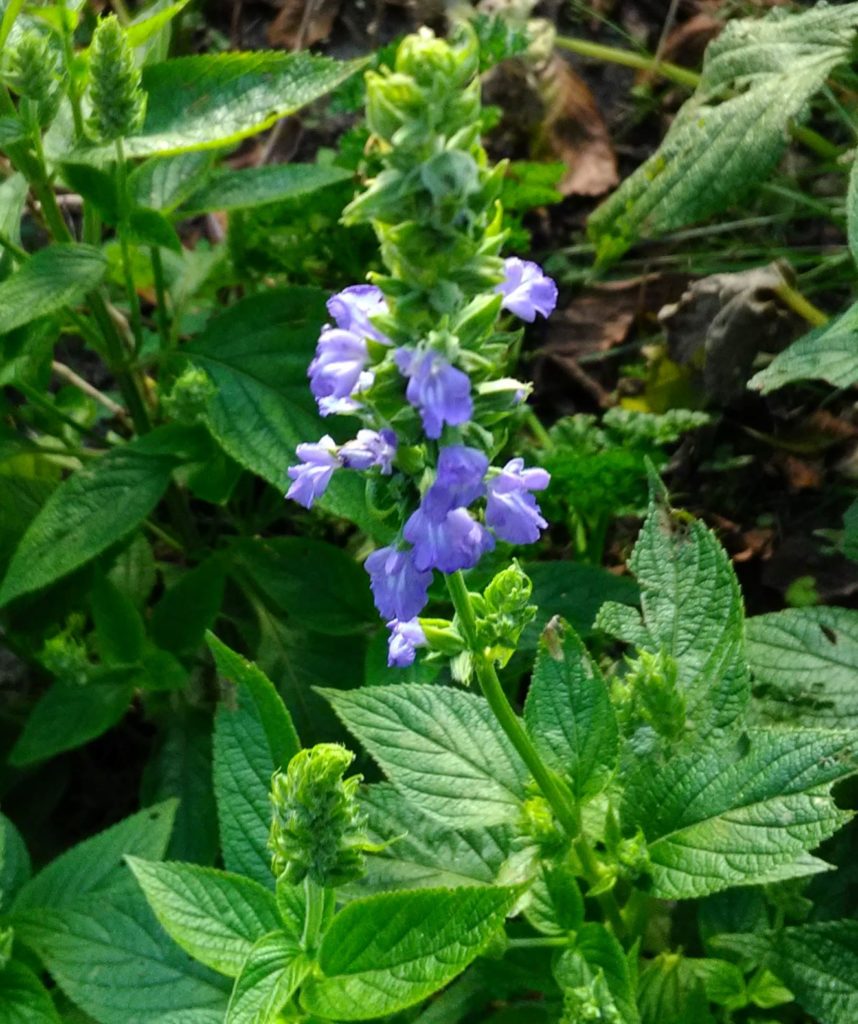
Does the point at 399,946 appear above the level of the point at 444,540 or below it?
below

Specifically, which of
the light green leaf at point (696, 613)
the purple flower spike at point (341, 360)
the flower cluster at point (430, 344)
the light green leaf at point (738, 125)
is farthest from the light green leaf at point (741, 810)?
the light green leaf at point (738, 125)

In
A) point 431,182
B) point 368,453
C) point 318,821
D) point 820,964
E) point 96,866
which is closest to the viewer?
point 431,182

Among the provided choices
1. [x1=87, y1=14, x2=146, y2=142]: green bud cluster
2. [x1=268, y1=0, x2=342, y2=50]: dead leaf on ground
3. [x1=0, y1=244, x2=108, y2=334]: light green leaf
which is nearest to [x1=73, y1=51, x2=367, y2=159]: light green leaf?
[x1=87, y1=14, x2=146, y2=142]: green bud cluster

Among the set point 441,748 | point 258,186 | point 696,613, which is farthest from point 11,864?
point 258,186

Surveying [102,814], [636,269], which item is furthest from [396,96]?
[636,269]

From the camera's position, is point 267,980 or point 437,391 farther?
point 267,980

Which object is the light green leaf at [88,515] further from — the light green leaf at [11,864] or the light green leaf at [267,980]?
the light green leaf at [267,980]

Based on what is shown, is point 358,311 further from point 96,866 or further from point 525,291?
point 96,866
